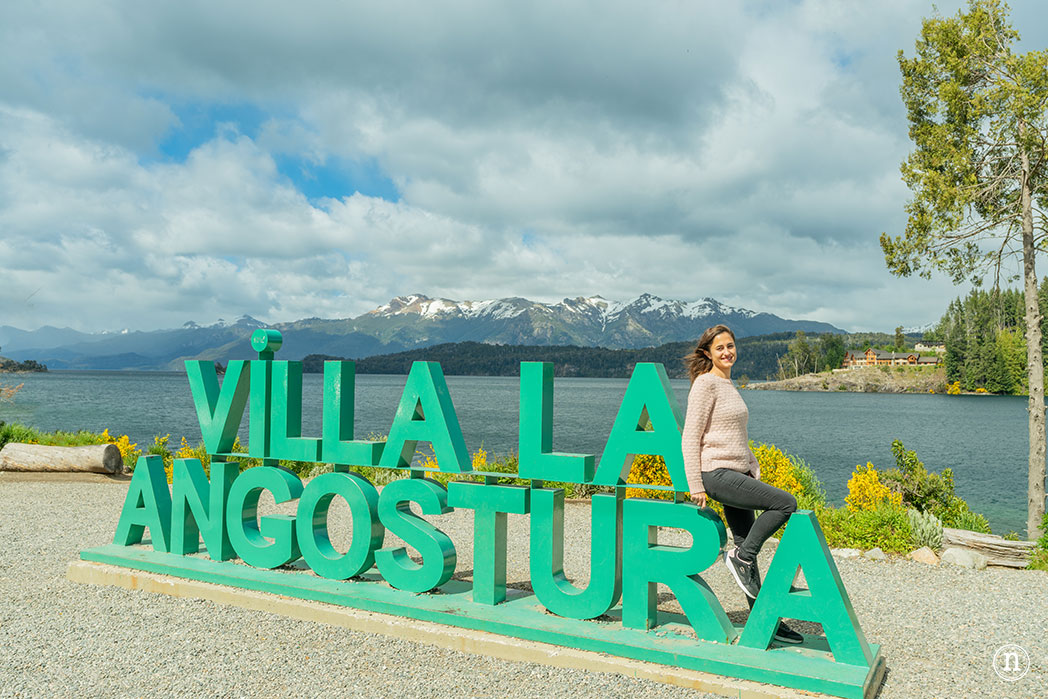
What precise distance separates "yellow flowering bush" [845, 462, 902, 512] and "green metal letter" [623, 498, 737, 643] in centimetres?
651

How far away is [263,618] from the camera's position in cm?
617

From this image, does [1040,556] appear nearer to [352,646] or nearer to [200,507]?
[352,646]

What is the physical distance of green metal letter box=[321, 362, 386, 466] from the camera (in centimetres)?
675

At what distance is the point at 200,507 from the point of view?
7.34 meters

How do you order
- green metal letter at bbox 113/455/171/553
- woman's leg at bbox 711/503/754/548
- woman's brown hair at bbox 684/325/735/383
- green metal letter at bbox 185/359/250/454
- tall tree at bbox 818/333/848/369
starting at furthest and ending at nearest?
tall tree at bbox 818/333/848/369 < green metal letter at bbox 113/455/171/553 < green metal letter at bbox 185/359/250/454 < woman's leg at bbox 711/503/754/548 < woman's brown hair at bbox 684/325/735/383

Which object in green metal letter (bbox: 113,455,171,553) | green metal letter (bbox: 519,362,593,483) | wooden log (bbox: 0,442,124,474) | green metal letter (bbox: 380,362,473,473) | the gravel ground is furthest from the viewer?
wooden log (bbox: 0,442,124,474)

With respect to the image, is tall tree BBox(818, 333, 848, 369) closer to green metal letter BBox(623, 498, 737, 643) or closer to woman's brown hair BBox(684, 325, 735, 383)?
Result: woman's brown hair BBox(684, 325, 735, 383)

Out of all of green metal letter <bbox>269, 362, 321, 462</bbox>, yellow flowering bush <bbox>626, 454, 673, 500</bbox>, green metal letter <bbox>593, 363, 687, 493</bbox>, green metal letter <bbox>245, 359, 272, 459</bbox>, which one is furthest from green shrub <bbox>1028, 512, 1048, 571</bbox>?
green metal letter <bbox>245, 359, 272, 459</bbox>

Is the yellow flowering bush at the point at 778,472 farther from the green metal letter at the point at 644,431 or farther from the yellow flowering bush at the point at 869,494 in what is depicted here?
the green metal letter at the point at 644,431

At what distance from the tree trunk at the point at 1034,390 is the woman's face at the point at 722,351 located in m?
8.33

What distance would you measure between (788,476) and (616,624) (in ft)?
24.6

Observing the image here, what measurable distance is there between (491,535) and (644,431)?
1609mm

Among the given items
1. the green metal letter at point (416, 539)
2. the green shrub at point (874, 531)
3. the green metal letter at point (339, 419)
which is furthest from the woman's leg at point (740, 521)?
the green shrub at point (874, 531)

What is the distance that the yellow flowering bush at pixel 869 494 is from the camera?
423 inches
